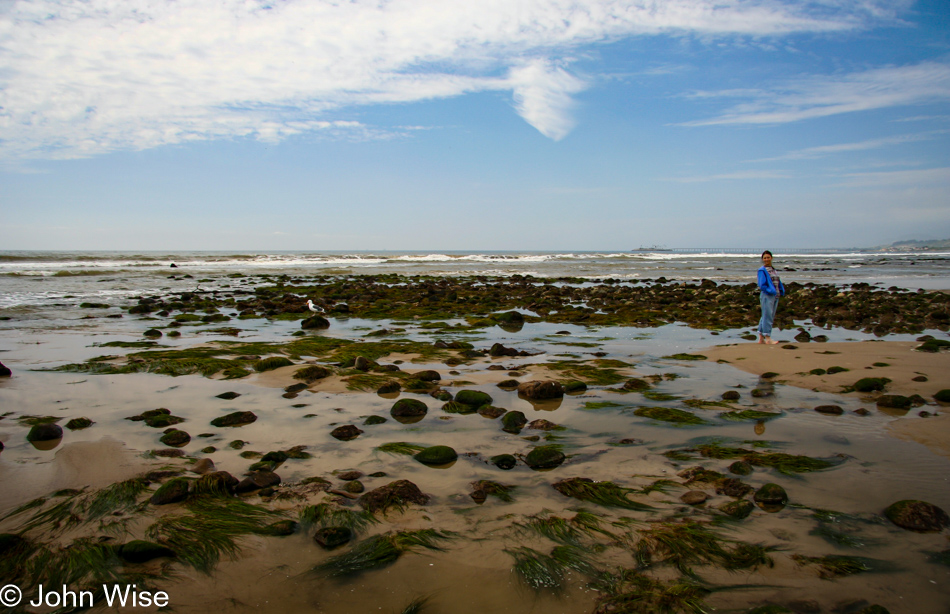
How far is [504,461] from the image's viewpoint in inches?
A: 151

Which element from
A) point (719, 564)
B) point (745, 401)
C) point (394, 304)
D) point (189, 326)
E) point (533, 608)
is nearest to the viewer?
point (533, 608)

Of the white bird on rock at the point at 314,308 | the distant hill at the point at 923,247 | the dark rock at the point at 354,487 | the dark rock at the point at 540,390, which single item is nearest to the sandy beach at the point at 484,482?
the dark rock at the point at 354,487

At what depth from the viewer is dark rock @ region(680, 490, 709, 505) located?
3.28 meters

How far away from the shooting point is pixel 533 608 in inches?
91.4

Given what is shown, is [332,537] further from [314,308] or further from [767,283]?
[314,308]

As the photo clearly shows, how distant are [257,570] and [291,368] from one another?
4557 mm

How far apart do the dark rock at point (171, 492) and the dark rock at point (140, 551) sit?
1.88ft

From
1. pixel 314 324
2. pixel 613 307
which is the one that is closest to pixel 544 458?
pixel 314 324

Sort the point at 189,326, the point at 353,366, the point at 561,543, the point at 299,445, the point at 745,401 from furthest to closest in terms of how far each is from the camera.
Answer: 1. the point at 189,326
2. the point at 353,366
3. the point at 745,401
4. the point at 299,445
5. the point at 561,543

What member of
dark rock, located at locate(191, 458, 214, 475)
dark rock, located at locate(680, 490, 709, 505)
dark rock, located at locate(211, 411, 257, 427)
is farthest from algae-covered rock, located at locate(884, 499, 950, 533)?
dark rock, located at locate(211, 411, 257, 427)

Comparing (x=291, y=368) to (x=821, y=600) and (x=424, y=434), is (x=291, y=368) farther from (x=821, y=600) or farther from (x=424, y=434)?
(x=821, y=600)

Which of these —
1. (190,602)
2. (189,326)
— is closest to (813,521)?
(190,602)

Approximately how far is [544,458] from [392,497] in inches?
49.7

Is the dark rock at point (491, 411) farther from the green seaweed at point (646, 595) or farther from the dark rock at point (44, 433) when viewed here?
the dark rock at point (44, 433)
